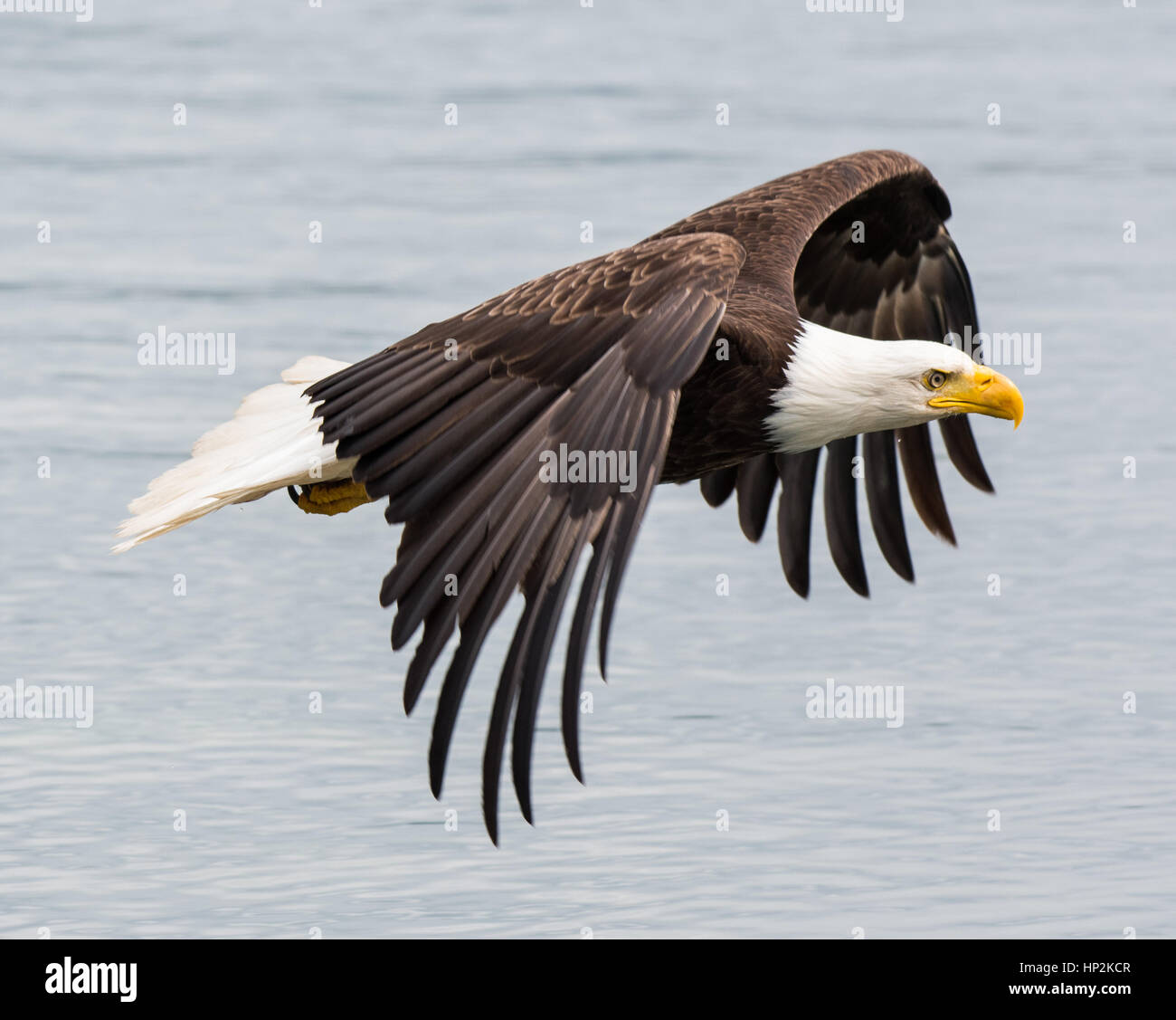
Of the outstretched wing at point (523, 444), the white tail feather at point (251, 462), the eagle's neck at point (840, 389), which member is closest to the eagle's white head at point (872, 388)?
the eagle's neck at point (840, 389)

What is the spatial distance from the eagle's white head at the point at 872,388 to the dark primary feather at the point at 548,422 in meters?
0.07

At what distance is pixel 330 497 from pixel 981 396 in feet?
5.69

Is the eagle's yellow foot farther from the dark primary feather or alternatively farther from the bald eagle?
the dark primary feather

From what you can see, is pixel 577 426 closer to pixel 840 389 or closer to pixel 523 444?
pixel 523 444

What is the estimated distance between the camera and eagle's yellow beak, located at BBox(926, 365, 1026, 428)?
5.88 meters

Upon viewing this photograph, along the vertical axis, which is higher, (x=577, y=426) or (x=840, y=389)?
(x=840, y=389)

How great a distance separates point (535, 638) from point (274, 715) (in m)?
1.88

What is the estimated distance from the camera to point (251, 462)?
597 cm

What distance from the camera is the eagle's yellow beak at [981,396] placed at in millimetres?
5879

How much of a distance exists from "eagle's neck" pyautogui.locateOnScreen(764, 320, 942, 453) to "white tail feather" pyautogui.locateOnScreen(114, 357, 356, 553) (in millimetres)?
1072

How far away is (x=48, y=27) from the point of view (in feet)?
47.8

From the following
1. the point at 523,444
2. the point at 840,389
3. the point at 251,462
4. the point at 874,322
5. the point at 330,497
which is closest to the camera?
the point at 523,444

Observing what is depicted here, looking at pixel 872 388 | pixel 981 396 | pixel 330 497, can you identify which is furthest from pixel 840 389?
pixel 330 497

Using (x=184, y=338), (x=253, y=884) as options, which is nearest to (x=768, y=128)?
(x=184, y=338)
